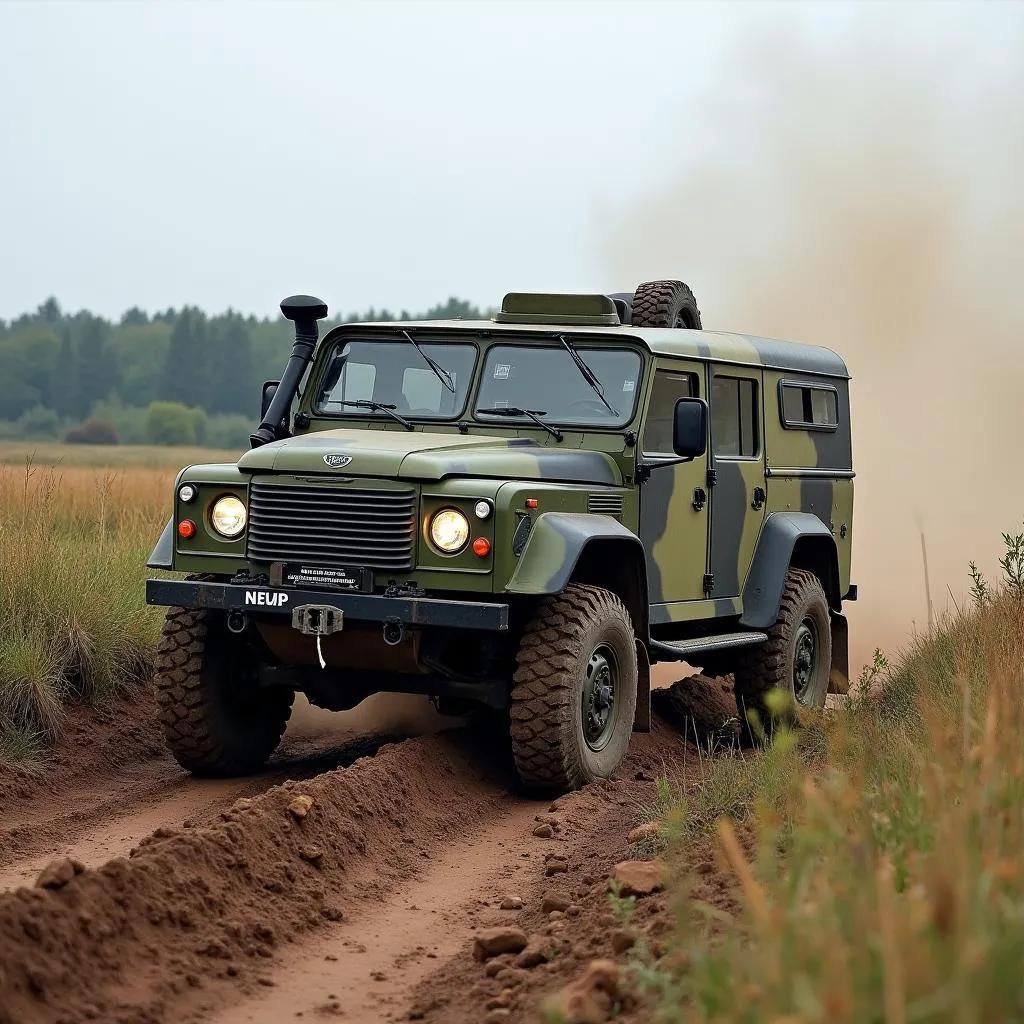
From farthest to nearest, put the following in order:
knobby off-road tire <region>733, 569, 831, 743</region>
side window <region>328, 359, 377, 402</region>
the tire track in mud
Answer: knobby off-road tire <region>733, 569, 831, 743</region> < side window <region>328, 359, 377, 402</region> < the tire track in mud

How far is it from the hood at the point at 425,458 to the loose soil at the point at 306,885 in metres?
1.30

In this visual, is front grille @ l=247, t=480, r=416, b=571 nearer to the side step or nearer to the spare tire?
the side step

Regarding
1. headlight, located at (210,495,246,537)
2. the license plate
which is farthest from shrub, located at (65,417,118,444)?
the license plate

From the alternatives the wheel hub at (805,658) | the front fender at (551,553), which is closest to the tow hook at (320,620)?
the front fender at (551,553)

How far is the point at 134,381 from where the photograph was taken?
108 meters

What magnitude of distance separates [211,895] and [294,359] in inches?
160

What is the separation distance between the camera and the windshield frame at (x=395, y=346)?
28.5 feet

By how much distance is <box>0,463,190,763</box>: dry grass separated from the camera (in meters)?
8.80

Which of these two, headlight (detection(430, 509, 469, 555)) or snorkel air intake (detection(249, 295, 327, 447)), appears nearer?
headlight (detection(430, 509, 469, 555))

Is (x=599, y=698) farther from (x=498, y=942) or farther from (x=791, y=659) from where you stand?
(x=498, y=942)

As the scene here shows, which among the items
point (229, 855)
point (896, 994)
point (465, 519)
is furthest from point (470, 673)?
point (896, 994)

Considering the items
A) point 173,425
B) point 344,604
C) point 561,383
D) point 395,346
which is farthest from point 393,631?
point 173,425

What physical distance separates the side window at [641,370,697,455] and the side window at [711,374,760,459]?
0.49m

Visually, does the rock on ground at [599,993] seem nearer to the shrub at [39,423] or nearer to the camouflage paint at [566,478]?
the camouflage paint at [566,478]
